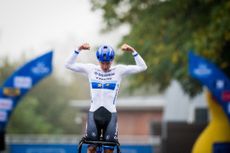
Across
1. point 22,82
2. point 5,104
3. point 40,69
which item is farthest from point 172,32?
point 5,104

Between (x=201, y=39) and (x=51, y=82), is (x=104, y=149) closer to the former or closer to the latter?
(x=201, y=39)

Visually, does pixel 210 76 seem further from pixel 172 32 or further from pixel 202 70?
pixel 172 32

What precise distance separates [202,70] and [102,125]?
13.5 meters

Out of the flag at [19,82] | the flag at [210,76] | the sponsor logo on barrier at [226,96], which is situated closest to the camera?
the sponsor logo on barrier at [226,96]

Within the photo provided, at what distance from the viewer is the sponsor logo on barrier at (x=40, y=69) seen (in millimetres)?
23781

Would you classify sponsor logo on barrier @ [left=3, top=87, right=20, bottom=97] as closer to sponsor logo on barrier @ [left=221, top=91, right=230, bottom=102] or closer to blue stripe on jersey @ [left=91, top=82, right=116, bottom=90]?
sponsor logo on barrier @ [left=221, top=91, right=230, bottom=102]

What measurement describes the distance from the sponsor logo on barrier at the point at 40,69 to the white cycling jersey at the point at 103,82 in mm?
15028

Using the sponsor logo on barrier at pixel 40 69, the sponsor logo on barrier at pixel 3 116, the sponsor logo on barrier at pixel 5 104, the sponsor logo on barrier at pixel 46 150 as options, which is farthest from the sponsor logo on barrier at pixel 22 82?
the sponsor logo on barrier at pixel 46 150

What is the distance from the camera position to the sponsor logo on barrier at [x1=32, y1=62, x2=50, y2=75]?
23781 mm

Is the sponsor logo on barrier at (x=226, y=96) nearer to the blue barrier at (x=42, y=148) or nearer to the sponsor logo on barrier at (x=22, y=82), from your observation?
the sponsor logo on barrier at (x=22, y=82)

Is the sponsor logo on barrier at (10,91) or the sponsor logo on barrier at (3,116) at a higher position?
the sponsor logo on barrier at (10,91)

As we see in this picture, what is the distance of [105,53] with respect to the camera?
336 inches

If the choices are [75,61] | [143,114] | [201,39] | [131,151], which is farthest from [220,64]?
[143,114]

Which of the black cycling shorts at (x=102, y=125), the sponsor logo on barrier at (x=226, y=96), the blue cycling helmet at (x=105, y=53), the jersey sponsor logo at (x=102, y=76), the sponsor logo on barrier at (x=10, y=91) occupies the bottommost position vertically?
the black cycling shorts at (x=102, y=125)
